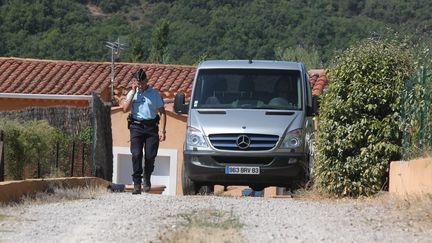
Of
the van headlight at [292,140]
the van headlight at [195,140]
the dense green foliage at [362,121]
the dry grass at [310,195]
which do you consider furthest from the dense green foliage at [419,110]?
the van headlight at [195,140]

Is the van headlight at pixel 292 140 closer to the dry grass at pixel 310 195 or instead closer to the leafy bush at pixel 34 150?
the dry grass at pixel 310 195

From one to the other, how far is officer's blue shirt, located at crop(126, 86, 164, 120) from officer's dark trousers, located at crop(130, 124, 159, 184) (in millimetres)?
168

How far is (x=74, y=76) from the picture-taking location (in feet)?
124

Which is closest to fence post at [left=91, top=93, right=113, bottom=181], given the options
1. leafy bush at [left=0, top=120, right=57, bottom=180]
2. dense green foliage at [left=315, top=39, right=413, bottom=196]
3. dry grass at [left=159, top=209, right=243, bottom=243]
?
leafy bush at [left=0, top=120, right=57, bottom=180]

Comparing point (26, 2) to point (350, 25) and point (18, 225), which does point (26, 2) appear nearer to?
point (350, 25)

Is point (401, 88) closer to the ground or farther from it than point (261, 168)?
farther from it

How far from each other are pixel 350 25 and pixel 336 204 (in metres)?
47.7

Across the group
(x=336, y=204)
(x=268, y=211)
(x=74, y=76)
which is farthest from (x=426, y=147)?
(x=74, y=76)

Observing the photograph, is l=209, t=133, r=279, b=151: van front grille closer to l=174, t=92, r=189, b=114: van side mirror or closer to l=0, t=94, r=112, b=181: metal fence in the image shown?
l=174, t=92, r=189, b=114: van side mirror

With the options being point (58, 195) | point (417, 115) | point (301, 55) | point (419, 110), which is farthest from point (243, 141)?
point (301, 55)

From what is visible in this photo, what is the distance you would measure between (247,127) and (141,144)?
165cm

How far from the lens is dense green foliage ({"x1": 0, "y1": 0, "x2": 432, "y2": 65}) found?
55.8 meters

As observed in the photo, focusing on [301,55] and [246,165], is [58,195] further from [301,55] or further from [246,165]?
[301,55]

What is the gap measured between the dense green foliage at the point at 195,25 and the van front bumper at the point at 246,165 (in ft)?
115
